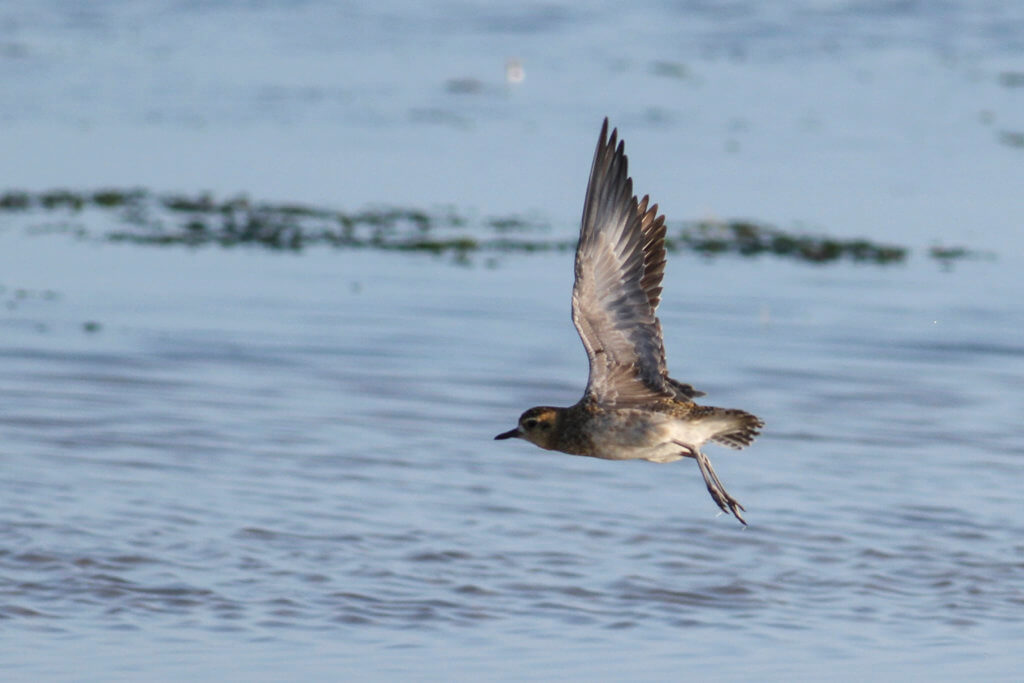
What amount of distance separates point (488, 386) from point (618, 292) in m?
4.01

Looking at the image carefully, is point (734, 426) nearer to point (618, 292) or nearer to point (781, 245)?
point (618, 292)

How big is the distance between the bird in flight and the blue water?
0.84 m

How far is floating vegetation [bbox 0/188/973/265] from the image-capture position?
12.4 metres

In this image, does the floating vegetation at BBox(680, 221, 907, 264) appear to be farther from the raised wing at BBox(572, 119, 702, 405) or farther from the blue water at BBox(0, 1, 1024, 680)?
the raised wing at BBox(572, 119, 702, 405)

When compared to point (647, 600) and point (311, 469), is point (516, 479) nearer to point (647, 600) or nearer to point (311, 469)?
point (311, 469)

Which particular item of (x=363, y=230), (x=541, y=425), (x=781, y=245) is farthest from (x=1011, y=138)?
(x=541, y=425)

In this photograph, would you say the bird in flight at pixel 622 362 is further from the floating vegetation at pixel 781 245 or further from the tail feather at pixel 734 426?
the floating vegetation at pixel 781 245

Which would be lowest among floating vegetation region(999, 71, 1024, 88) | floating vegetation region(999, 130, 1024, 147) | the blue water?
the blue water

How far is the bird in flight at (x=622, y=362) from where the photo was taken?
567 cm

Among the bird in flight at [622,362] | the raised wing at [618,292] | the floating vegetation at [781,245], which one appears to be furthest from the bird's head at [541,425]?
the floating vegetation at [781,245]

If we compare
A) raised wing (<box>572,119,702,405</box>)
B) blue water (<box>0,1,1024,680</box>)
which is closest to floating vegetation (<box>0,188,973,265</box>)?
blue water (<box>0,1,1024,680</box>)

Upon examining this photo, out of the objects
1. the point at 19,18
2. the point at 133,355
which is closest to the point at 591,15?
the point at 19,18

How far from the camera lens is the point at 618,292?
5.83 metres

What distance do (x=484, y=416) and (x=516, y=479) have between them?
1009 millimetres
